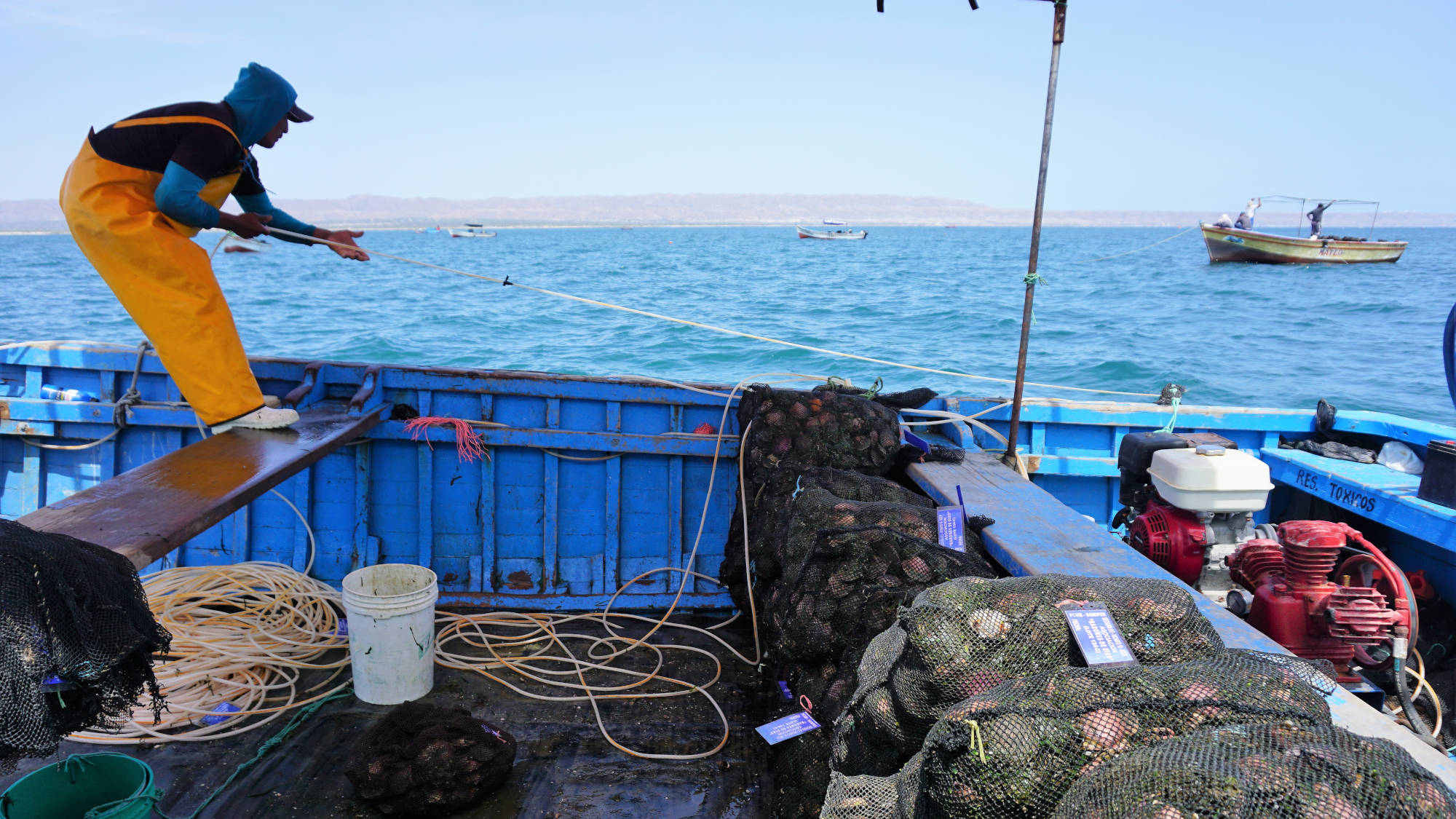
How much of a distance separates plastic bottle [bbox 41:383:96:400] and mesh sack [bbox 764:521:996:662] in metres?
4.54

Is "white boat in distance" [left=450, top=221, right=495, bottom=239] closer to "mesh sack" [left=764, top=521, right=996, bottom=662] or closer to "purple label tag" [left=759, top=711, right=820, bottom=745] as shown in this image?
"mesh sack" [left=764, top=521, right=996, bottom=662]

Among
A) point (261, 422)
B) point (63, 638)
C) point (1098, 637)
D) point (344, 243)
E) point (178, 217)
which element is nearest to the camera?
point (1098, 637)

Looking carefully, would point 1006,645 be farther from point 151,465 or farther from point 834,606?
point 151,465

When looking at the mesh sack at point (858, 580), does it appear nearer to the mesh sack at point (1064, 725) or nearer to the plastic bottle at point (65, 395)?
the mesh sack at point (1064, 725)

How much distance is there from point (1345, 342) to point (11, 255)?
75.5m

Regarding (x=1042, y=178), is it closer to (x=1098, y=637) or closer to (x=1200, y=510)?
(x=1200, y=510)

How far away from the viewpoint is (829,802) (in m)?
1.90

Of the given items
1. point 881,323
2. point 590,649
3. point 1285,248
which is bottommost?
point 590,649

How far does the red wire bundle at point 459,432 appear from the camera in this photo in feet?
15.1

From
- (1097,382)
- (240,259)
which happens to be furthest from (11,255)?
(1097,382)

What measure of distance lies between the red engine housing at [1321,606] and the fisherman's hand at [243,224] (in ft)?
15.1

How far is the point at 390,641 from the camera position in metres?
3.60

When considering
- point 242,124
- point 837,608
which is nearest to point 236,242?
point 242,124

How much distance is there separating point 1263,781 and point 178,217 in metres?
4.17
